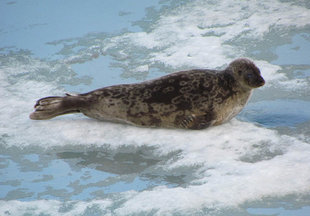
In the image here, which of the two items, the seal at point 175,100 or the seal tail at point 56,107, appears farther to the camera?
the seal tail at point 56,107

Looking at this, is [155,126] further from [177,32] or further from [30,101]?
[177,32]

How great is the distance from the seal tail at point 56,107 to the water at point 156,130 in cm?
9

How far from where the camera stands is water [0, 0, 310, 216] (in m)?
4.02

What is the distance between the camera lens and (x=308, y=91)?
226 inches

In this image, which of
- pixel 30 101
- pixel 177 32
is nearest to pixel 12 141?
pixel 30 101

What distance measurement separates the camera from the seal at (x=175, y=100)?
5016mm

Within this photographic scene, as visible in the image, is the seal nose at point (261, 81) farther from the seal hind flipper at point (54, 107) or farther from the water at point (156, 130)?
the seal hind flipper at point (54, 107)

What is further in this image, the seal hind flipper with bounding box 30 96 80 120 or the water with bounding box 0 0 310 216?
the seal hind flipper with bounding box 30 96 80 120

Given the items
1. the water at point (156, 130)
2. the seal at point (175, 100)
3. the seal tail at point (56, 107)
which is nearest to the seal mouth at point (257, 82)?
the seal at point (175, 100)

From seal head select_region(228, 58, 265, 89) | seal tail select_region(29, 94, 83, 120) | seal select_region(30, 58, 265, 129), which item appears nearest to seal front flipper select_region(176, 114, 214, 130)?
seal select_region(30, 58, 265, 129)

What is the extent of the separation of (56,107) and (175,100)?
104cm

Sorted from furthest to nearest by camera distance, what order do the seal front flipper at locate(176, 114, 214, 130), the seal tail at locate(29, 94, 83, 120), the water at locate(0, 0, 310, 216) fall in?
the seal tail at locate(29, 94, 83, 120) → the seal front flipper at locate(176, 114, 214, 130) → the water at locate(0, 0, 310, 216)

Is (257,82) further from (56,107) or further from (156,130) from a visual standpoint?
(56,107)

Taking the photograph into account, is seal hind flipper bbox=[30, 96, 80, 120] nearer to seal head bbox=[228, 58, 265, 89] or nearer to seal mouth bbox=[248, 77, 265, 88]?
seal head bbox=[228, 58, 265, 89]
